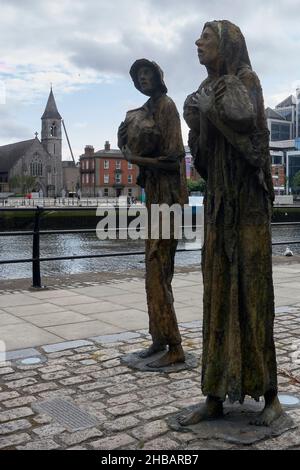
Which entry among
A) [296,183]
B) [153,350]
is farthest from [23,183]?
[153,350]

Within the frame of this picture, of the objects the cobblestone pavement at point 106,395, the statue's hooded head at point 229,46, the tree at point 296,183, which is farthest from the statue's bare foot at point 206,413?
the tree at point 296,183

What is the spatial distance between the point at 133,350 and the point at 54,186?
11599cm

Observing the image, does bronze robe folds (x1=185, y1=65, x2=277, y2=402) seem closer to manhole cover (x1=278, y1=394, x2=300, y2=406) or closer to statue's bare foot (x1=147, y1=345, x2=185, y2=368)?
manhole cover (x1=278, y1=394, x2=300, y2=406)

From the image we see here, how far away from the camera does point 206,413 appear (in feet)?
11.6

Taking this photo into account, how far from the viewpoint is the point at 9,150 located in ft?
412

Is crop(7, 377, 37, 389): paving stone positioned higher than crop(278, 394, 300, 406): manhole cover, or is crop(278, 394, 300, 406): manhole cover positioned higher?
crop(7, 377, 37, 389): paving stone

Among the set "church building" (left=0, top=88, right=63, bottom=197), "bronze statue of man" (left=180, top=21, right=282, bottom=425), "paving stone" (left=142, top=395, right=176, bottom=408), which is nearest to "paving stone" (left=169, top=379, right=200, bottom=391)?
"paving stone" (left=142, top=395, right=176, bottom=408)

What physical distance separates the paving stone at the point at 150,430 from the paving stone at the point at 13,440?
61cm

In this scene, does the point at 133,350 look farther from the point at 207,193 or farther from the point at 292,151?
the point at 292,151

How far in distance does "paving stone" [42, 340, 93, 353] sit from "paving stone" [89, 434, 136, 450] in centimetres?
208

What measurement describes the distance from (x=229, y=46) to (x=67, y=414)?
2.42m

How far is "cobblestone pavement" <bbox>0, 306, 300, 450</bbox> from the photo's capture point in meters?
3.34

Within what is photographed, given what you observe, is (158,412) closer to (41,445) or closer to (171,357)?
(41,445)

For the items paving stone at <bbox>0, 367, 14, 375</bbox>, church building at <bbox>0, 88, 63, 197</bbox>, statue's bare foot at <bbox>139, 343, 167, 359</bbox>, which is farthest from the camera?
church building at <bbox>0, 88, 63, 197</bbox>
